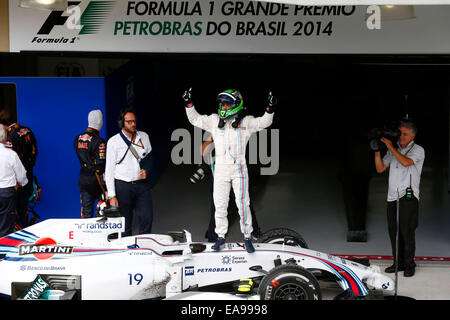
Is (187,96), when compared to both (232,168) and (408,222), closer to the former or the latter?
(232,168)

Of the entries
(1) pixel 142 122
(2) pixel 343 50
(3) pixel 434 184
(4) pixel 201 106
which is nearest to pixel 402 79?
(4) pixel 201 106

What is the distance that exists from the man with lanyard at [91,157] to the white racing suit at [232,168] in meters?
1.74

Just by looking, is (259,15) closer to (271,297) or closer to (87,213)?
(87,213)

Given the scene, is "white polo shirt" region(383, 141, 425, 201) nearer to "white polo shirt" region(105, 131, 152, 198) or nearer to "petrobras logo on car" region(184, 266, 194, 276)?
"petrobras logo on car" region(184, 266, 194, 276)

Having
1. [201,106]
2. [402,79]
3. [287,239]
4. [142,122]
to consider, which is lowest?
[287,239]

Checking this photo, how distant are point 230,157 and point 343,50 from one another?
10.3 ft

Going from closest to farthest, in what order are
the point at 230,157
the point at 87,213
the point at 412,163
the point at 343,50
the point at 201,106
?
the point at 230,157, the point at 412,163, the point at 87,213, the point at 343,50, the point at 201,106

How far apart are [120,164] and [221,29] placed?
2.60 metres

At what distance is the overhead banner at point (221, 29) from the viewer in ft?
27.4

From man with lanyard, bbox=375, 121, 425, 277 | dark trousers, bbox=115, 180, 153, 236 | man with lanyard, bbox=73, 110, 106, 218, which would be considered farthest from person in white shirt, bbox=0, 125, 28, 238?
man with lanyard, bbox=375, 121, 425, 277

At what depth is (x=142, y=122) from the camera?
12172mm

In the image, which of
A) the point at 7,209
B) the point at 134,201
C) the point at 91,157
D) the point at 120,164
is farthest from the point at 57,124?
the point at 134,201

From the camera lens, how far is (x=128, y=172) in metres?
7.04

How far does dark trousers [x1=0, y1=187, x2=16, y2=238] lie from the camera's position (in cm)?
711
